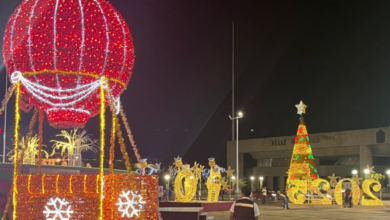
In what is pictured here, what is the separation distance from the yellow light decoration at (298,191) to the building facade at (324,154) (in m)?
14.8

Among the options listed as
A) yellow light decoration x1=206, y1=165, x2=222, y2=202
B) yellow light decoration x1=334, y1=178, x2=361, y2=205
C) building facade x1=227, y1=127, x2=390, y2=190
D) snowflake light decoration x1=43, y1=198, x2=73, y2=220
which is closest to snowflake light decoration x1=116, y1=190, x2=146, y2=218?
snowflake light decoration x1=43, y1=198, x2=73, y2=220

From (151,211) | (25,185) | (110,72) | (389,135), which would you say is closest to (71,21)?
(110,72)

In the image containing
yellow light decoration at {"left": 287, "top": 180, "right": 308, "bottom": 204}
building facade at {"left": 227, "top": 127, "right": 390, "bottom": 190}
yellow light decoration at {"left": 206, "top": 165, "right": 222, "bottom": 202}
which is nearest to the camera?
yellow light decoration at {"left": 206, "top": 165, "right": 222, "bottom": 202}

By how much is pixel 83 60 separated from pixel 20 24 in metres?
1.36

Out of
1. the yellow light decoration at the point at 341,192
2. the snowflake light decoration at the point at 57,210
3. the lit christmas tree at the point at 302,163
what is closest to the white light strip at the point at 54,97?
the snowflake light decoration at the point at 57,210

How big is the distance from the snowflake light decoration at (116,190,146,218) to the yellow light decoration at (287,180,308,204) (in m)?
22.8

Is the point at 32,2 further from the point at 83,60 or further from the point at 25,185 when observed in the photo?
the point at 25,185

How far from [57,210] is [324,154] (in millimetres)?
44134

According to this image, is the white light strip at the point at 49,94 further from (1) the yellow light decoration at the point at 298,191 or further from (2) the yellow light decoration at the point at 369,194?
(1) the yellow light decoration at the point at 298,191

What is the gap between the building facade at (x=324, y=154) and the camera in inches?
1726

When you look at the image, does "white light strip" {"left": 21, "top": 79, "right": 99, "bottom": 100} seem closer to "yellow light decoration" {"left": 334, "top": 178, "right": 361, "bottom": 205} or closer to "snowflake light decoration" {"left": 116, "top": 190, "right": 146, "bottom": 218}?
"snowflake light decoration" {"left": 116, "top": 190, "right": 146, "bottom": 218}

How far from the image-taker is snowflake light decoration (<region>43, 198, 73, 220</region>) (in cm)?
882

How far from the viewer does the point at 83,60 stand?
8641 millimetres

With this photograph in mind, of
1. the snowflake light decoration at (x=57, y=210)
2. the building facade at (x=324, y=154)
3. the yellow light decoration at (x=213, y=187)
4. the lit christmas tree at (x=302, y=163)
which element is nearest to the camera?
the snowflake light decoration at (x=57, y=210)
